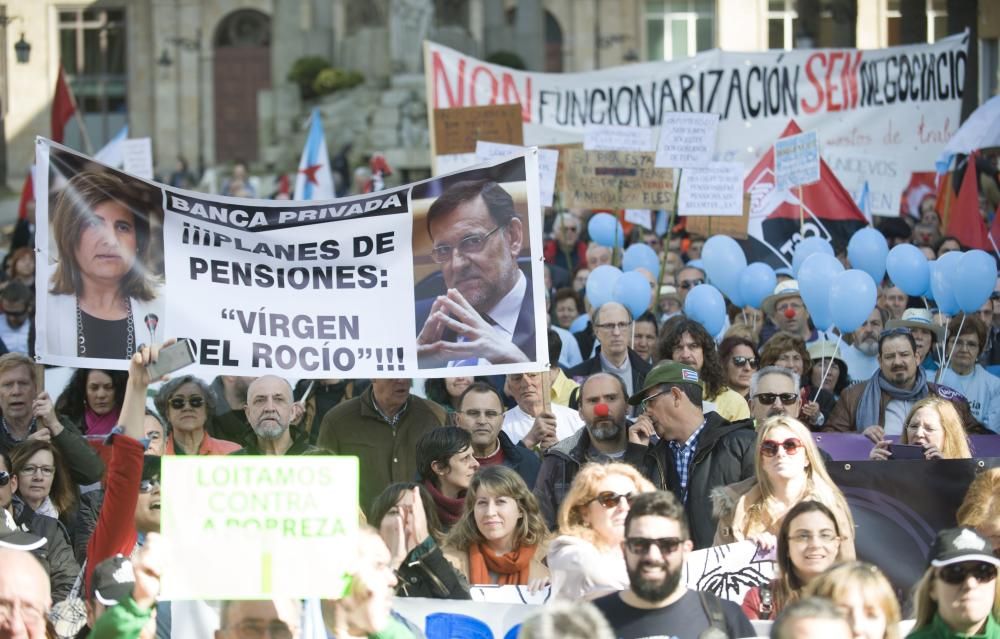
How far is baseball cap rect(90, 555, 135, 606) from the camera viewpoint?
5.68 metres

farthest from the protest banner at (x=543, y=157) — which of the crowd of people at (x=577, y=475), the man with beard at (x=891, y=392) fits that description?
the man with beard at (x=891, y=392)

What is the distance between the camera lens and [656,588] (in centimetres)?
544

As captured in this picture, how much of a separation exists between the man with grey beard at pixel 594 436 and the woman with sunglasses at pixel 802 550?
1718 millimetres

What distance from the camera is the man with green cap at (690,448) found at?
7.63 m

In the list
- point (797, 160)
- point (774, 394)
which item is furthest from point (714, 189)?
point (774, 394)

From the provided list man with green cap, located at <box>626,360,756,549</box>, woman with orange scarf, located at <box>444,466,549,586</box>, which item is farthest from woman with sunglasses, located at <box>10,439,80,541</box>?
man with green cap, located at <box>626,360,756,549</box>

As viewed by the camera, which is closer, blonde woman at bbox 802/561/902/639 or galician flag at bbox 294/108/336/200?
blonde woman at bbox 802/561/902/639

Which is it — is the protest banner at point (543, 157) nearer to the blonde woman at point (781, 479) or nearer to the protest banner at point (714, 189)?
the protest banner at point (714, 189)

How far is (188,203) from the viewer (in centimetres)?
810

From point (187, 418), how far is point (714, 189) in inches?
255

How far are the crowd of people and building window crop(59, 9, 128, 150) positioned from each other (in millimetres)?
38406

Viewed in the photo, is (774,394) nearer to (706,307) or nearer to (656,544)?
(656,544)

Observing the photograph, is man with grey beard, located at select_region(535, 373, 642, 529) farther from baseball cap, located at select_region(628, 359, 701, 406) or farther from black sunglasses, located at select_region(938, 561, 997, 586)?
black sunglasses, located at select_region(938, 561, 997, 586)

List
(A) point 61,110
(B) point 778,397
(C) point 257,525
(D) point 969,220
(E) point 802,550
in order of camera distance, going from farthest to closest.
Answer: (A) point 61,110 → (D) point 969,220 → (B) point 778,397 → (E) point 802,550 → (C) point 257,525
